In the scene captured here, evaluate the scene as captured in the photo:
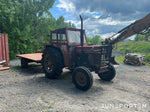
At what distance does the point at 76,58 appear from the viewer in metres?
5.80

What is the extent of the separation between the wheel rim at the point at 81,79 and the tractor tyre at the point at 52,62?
1.28m

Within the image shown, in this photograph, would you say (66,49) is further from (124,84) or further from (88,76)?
(124,84)

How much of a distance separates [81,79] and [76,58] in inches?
44.6

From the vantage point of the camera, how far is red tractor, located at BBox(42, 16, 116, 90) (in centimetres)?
502

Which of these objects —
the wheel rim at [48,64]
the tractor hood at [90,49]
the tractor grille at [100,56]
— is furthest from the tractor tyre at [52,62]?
the tractor grille at [100,56]

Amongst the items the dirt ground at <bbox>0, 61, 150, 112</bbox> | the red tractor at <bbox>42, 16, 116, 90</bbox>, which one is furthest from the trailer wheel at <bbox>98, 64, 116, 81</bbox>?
the dirt ground at <bbox>0, 61, 150, 112</bbox>

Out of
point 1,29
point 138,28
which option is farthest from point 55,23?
point 138,28

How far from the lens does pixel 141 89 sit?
509 cm

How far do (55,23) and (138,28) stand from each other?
49.5ft

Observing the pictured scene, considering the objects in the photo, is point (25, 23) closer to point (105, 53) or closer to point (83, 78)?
point (105, 53)

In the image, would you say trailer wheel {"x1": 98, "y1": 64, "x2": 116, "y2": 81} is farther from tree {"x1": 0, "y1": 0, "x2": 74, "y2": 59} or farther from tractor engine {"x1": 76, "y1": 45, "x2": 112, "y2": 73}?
tree {"x1": 0, "y1": 0, "x2": 74, "y2": 59}

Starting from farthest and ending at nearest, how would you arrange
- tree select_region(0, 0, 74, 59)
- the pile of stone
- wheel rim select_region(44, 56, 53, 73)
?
1. tree select_region(0, 0, 74, 59)
2. the pile of stone
3. wheel rim select_region(44, 56, 53, 73)

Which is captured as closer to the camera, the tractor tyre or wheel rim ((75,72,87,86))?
wheel rim ((75,72,87,86))

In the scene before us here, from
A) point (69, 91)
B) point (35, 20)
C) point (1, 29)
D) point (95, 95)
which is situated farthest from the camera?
point (35, 20)
